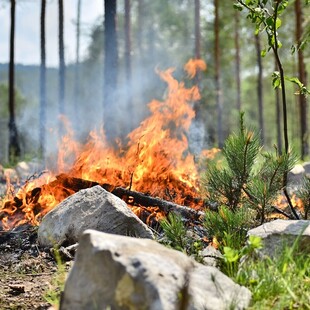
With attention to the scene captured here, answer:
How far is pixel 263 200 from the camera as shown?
4316 mm

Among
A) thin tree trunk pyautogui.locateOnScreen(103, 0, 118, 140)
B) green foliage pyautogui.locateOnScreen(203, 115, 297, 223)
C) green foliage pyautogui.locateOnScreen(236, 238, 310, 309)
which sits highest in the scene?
thin tree trunk pyautogui.locateOnScreen(103, 0, 118, 140)

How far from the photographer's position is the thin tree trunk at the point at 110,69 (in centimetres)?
1174

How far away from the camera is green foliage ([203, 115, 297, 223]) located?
433 centimetres

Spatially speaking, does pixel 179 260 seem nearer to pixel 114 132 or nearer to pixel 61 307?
pixel 61 307

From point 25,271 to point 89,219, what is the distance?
774mm

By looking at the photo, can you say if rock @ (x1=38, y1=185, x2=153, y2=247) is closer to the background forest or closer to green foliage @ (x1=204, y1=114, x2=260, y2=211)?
green foliage @ (x1=204, y1=114, x2=260, y2=211)

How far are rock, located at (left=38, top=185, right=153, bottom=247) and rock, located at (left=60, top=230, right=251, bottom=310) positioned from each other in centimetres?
→ 190

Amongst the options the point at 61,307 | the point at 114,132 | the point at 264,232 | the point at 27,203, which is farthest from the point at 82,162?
the point at 114,132

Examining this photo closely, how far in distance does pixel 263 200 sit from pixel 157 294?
87.8 inches

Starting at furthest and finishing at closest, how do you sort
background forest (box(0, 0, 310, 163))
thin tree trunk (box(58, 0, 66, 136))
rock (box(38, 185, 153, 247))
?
thin tree trunk (box(58, 0, 66, 136)), background forest (box(0, 0, 310, 163)), rock (box(38, 185, 153, 247))

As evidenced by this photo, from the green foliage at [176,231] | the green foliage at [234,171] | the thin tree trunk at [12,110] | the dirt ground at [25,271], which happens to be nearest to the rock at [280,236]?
the green foliage at [176,231]

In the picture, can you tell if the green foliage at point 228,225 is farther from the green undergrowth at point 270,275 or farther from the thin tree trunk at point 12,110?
the thin tree trunk at point 12,110

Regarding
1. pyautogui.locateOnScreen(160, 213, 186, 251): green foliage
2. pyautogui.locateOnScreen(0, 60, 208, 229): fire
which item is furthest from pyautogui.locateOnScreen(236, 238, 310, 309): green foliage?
pyautogui.locateOnScreen(0, 60, 208, 229): fire

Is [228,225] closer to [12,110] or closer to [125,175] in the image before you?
[125,175]
